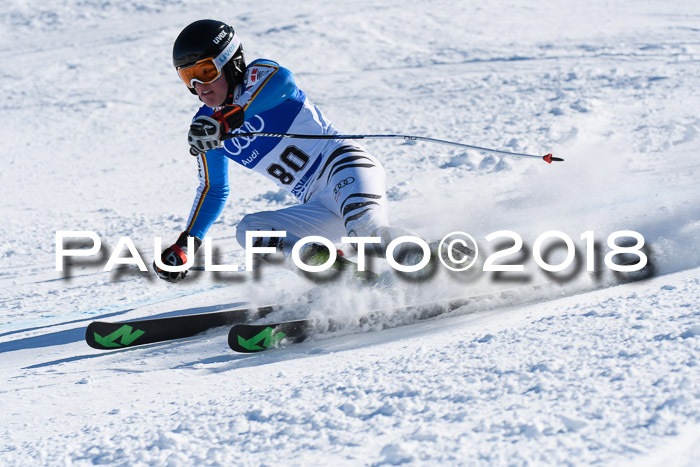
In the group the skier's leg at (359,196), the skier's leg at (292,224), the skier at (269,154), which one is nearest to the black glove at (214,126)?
the skier at (269,154)

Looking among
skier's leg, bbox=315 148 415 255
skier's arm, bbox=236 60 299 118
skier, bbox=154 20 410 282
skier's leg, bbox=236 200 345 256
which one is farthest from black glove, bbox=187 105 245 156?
skier's leg, bbox=315 148 415 255

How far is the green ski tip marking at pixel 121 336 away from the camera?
11.9 feet

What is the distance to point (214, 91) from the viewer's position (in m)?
3.79

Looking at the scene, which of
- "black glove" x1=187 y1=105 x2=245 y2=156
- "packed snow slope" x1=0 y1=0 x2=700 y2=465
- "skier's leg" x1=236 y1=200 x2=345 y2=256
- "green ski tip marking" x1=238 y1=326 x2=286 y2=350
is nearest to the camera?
"packed snow slope" x1=0 y1=0 x2=700 y2=465

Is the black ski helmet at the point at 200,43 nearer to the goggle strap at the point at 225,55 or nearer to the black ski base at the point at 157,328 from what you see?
the goggle strap at the point at 225,55

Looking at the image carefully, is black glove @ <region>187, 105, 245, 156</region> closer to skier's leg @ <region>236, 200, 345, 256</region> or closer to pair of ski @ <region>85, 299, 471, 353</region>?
skier's leg @ <region>236, 200, 345, 256</region>

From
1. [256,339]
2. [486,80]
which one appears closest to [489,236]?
[256,339]

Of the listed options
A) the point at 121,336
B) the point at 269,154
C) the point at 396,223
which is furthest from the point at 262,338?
the point at 396,223

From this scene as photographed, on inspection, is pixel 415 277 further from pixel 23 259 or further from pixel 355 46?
pixel 355 46

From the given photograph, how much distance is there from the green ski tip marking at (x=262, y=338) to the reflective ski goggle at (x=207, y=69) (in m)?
1.29

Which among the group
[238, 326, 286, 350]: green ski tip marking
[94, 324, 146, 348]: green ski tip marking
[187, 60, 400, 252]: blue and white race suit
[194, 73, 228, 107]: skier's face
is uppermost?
[194, 73, 228, 107]: skier's face

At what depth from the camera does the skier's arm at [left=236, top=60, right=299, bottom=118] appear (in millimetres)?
3723

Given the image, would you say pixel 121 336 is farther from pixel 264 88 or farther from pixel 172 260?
pixel 264 88

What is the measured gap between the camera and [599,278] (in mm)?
3598
